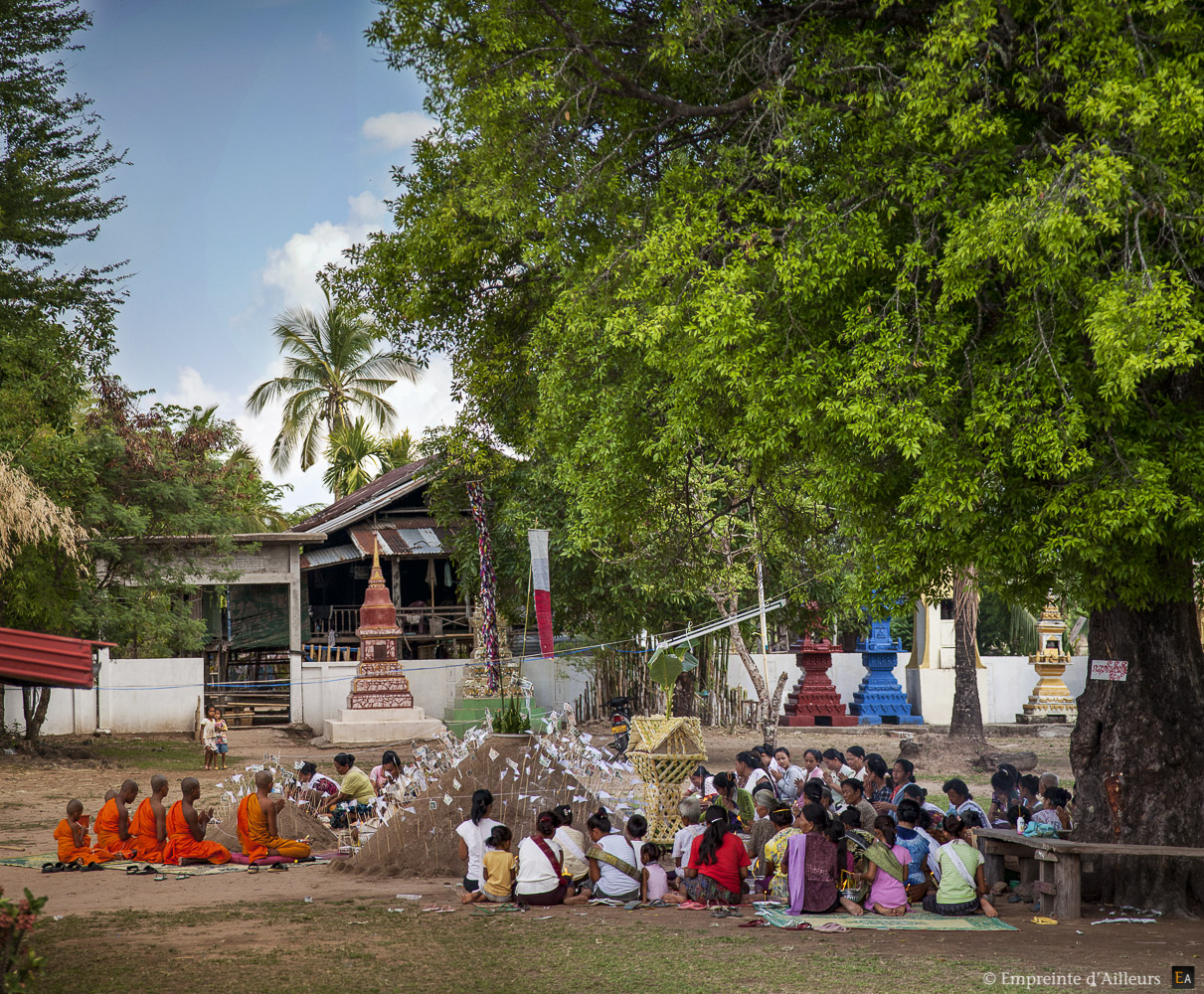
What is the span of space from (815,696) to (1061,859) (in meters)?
17.9

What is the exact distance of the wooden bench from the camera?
7.97 metres

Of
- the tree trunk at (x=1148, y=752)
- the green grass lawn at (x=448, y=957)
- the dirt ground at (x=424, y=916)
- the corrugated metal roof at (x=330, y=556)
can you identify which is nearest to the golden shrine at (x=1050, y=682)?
the corrugated metal roof at (x=330, y=556)

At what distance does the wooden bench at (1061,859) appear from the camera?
314 inches

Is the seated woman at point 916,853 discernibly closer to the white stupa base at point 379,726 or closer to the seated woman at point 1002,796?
the seated woman at point 1002,796

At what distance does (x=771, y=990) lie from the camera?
633 centimetres

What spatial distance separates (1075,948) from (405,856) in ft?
18.5

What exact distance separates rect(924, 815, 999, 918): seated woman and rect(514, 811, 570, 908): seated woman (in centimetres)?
286

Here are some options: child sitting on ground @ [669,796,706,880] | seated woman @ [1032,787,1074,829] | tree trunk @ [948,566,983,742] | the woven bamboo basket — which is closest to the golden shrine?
tree trunk @ [948,566,983,742]

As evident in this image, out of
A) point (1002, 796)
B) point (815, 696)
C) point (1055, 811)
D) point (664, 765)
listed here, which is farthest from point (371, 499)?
point (1055, 811)

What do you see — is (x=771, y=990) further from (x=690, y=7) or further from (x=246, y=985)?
(x=690, y=7)

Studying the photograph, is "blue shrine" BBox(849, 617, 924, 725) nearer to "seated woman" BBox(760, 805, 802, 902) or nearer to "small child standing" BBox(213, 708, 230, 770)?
"small child standing" BBox(213, 708, 230, 770)

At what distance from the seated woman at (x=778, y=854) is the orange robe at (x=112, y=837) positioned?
6065mm

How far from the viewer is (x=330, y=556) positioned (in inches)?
1137

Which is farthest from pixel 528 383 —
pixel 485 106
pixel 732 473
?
pixel 485 106
